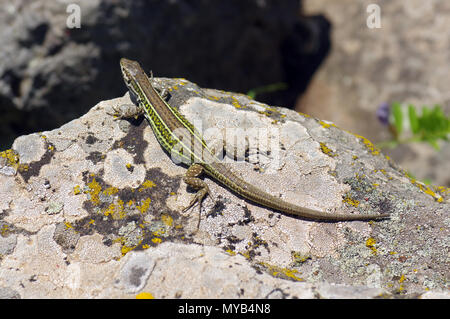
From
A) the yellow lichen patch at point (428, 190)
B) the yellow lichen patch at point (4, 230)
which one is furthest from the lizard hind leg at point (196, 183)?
the yellow lichen patch at point (428, 190)

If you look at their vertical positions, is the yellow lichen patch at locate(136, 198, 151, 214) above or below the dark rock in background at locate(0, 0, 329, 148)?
below

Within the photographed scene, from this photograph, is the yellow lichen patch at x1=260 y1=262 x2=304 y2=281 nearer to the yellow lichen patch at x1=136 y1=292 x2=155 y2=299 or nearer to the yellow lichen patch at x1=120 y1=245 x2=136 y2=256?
the yellow lichen patch at x1=136 y1=292 x2=155 y2=299

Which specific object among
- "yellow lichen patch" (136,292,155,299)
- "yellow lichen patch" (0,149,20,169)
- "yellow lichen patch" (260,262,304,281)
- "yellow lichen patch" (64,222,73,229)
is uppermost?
"yellow lichen patch" (0,149,20,169)

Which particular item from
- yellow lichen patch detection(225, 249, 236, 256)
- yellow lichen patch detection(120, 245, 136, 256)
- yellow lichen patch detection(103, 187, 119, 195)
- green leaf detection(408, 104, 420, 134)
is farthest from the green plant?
yellow lichen patch detection(120, 245, 136, 256)

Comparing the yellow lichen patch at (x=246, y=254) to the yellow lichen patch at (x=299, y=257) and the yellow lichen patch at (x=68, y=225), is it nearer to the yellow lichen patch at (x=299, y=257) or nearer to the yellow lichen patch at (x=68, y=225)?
the yellow lichen patch at (x=299, y=257)

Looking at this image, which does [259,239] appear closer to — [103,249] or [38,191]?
[103,249]
